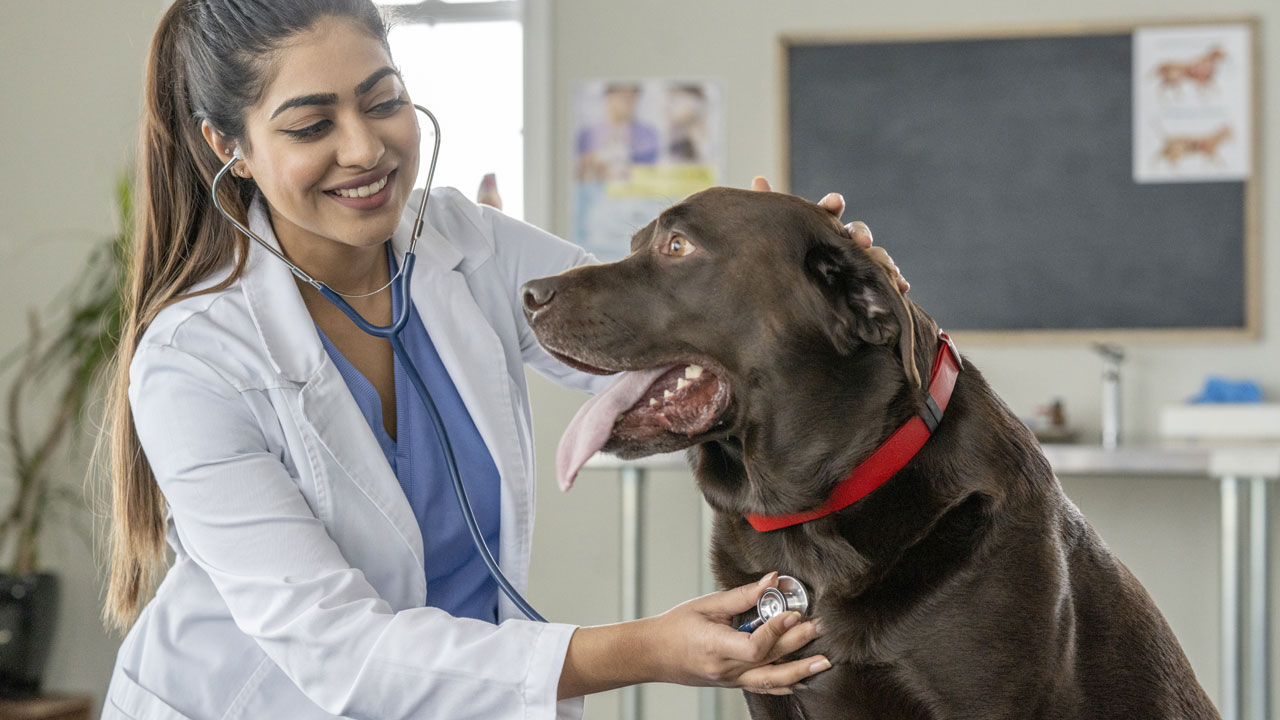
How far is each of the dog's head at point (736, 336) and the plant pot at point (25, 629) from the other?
94.0 inches

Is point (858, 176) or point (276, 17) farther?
point (858, 176)

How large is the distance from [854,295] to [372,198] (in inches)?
22.4

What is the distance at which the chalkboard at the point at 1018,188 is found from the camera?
305 centimetres

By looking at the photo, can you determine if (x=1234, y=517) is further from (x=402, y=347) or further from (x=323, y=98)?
(x=323, y=98)

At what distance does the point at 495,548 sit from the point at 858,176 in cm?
212

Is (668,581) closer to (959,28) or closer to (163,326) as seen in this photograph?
(959,28)

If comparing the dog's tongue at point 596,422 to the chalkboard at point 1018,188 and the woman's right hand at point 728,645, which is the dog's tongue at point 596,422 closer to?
the woman's right hand at point 728,645

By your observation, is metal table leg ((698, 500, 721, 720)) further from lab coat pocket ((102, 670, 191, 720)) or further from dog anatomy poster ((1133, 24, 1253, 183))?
lab coat pocket ((102, 670, 191, 720))

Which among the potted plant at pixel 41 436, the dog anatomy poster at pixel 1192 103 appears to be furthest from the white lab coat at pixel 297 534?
the dog anatomy poster at pixel 1192 103

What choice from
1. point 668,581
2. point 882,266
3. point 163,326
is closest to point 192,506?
point 163,326

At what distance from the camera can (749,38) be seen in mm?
3270

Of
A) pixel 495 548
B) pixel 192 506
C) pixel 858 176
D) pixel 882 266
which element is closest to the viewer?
pixel 882 266

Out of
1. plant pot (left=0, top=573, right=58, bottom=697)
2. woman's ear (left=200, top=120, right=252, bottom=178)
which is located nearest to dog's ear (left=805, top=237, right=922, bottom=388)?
woman's ear (left=200, top=120, right=252, bottom=178)

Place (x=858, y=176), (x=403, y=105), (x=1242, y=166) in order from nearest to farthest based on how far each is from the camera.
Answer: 1. (x=403, y=105)
2. (x=1242, y=166)
3. (x=858, y=176)
